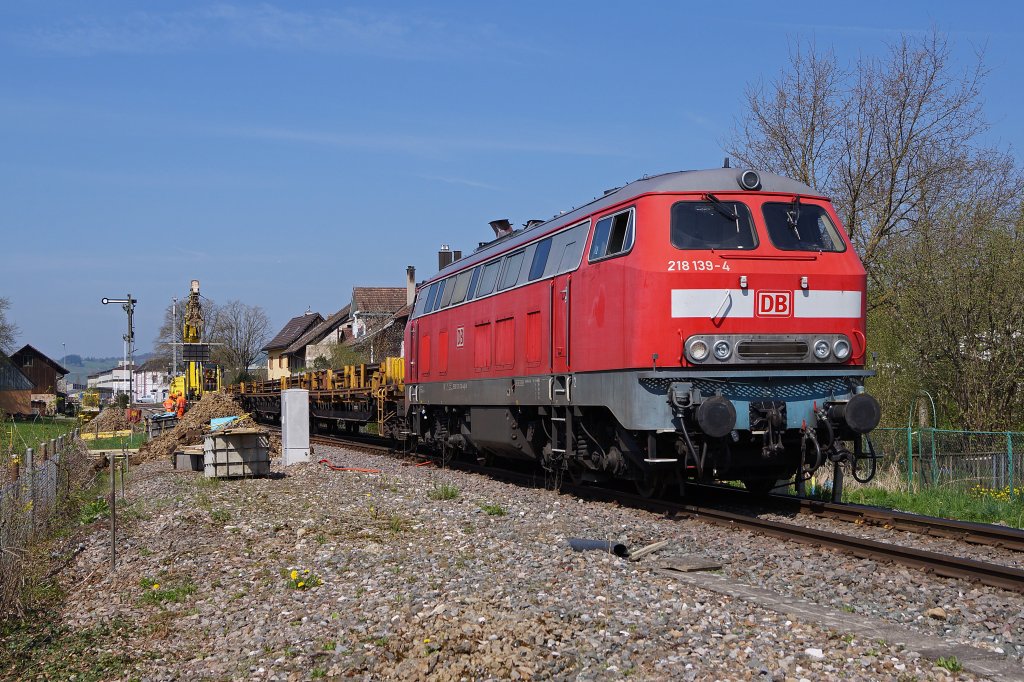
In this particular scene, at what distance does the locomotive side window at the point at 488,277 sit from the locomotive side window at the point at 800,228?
5519mm

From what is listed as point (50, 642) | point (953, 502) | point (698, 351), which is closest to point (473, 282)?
point (698, 351)

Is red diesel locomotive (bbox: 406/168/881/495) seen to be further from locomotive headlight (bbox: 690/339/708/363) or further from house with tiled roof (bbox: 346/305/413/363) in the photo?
house with tiled roof (bbox: 346/305/413/363)

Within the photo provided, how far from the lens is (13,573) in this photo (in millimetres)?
9164

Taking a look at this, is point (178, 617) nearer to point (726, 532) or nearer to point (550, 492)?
point (726, 532)

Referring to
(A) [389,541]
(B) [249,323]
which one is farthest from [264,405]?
(B) [249,323]

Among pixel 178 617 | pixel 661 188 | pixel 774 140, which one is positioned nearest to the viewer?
pixel 178 617

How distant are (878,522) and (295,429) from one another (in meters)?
13.9

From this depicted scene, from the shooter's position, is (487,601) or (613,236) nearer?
(487,601)

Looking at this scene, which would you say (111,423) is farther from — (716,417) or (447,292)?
(716,417)

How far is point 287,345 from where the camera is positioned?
92.1 meters

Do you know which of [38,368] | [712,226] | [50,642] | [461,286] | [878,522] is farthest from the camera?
[38,368]

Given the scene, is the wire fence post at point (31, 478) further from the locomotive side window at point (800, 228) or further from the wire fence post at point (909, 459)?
the wire fence post at point (909, 459)

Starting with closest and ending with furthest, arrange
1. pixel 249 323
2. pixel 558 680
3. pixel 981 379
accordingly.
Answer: pixel 558 680 < pixel 981 379 < pixel 249 323

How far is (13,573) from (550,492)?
7.17 meters
